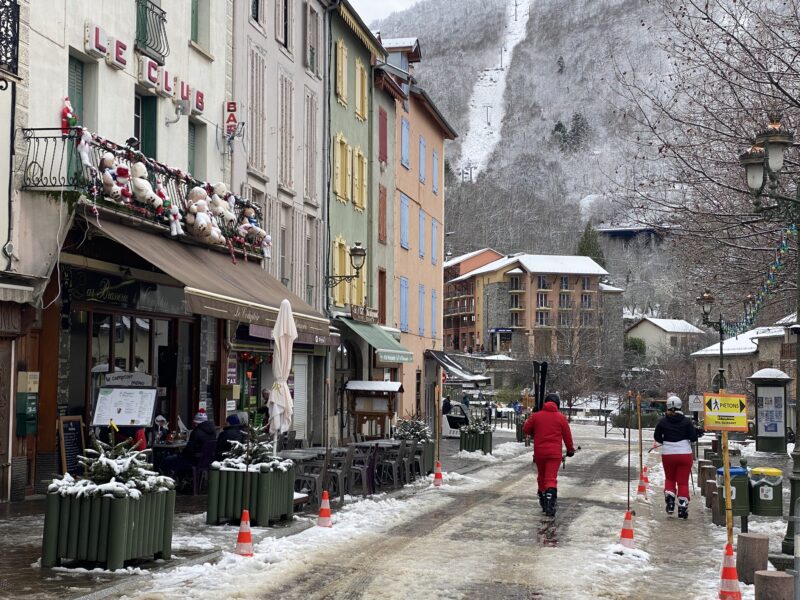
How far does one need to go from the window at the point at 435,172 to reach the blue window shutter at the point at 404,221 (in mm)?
5800

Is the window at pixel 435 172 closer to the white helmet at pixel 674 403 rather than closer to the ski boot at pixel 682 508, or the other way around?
the white helmet at pixel 674 403

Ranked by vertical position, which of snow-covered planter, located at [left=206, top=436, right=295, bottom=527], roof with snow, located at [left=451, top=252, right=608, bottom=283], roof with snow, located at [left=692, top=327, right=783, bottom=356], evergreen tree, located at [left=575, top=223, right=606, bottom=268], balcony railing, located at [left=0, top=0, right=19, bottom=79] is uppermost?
evergreen tree, located at [left=575, top=223, right=606, bottom=268]

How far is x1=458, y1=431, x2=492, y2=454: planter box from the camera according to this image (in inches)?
1194

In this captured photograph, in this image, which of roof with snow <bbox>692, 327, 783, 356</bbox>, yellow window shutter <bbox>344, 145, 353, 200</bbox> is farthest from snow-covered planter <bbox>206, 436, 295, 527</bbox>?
roof with snow <bbox>692, 327, 783, 356</bbox>

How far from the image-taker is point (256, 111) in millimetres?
24203

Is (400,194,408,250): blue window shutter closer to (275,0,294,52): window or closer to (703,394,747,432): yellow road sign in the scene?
(275,0,294,52): window

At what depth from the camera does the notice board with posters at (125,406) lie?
16984 millimetres

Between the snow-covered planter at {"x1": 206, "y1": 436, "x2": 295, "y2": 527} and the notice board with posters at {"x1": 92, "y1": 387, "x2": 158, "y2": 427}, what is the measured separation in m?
4.11

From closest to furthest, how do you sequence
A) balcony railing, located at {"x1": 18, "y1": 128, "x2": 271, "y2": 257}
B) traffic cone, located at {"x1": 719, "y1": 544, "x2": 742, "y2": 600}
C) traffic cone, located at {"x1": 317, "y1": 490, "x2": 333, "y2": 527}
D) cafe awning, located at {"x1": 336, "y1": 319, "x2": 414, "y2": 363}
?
traffic cone, located at {"x1": 719, "y1": 544, "x2": 742, "y2": 600}, traffic cone, located at {"x1": 317, "y1": 490, "x2": 333, "y2": 527}, balcony railing, located at {"x1": 18, "y1": 128, "x2": 271, "y2": 257}, cafe awning, located at {"x1": 336, "y1": 319, "x2": 414, "y2": 363}

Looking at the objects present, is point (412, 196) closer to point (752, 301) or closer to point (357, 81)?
point (357, 81)

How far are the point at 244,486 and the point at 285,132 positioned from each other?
1436cm

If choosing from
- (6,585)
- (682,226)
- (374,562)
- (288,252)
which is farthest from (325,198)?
(6,585)

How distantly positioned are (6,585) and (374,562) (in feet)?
12.0

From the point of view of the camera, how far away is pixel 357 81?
107ft
